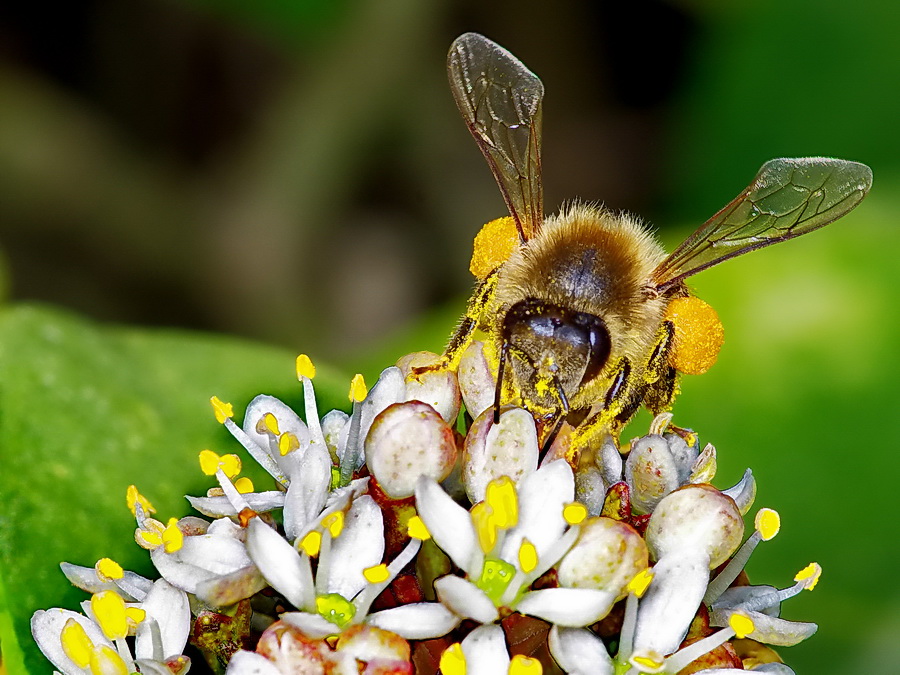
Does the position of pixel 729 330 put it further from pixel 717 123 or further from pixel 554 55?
pixel 554 55

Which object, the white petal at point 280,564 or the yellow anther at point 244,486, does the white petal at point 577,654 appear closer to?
the white petal at point 280,564

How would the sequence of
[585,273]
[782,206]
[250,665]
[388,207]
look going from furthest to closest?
[388,207] < [782,206] < [585,273] < [250,665]

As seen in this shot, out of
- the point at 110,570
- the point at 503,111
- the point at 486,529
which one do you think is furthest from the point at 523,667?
the point at 503,111

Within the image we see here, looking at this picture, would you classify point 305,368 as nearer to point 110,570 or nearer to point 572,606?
point 110,570

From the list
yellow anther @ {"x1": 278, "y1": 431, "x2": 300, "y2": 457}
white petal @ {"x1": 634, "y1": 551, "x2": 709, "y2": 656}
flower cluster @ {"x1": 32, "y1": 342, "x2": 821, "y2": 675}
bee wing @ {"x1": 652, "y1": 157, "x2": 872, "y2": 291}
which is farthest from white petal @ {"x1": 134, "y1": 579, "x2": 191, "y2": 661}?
bee wing @ {"x1": 652, "y1": 157, "x2": 872, "y2": 291}

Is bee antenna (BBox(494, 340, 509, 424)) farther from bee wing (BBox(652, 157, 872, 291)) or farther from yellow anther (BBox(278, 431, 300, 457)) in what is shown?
bee wing (BBox(652, 157, 872, 291))

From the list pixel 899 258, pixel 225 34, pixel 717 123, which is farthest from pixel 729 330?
pixel 225 34
